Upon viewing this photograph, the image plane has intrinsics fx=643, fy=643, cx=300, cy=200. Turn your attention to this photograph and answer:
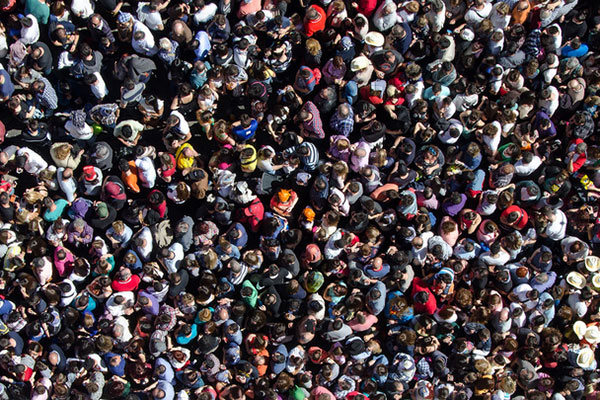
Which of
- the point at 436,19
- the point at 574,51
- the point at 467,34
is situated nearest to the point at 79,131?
the point at 436,19

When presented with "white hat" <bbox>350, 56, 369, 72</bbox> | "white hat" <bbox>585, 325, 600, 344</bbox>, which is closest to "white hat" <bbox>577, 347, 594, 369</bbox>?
"white hat" <bbox>585, 325, 600, 344</bbox>

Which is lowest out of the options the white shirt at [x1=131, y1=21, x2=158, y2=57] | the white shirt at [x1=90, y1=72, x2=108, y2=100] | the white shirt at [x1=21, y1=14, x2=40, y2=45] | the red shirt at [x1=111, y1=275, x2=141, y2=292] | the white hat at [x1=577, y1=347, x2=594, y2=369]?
the red shirt at [x1=111, y1=275, x2=141, y2=292]

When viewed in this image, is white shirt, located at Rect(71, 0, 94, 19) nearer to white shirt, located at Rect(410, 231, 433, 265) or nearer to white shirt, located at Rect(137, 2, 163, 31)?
white shirt, located at Rect(137, 2, 163, 31)

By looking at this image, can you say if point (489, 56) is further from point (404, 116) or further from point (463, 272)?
point (463, 272)

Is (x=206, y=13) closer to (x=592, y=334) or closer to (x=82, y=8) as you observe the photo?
(x=82, y=8)

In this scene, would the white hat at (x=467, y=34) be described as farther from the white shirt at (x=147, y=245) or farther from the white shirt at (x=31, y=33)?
the white shirt at (x=31, y=33)

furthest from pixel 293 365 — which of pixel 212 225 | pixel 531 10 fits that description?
pixel 531 10

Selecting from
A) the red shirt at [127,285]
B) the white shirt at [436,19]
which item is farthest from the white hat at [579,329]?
the red shirt at [127,285]
